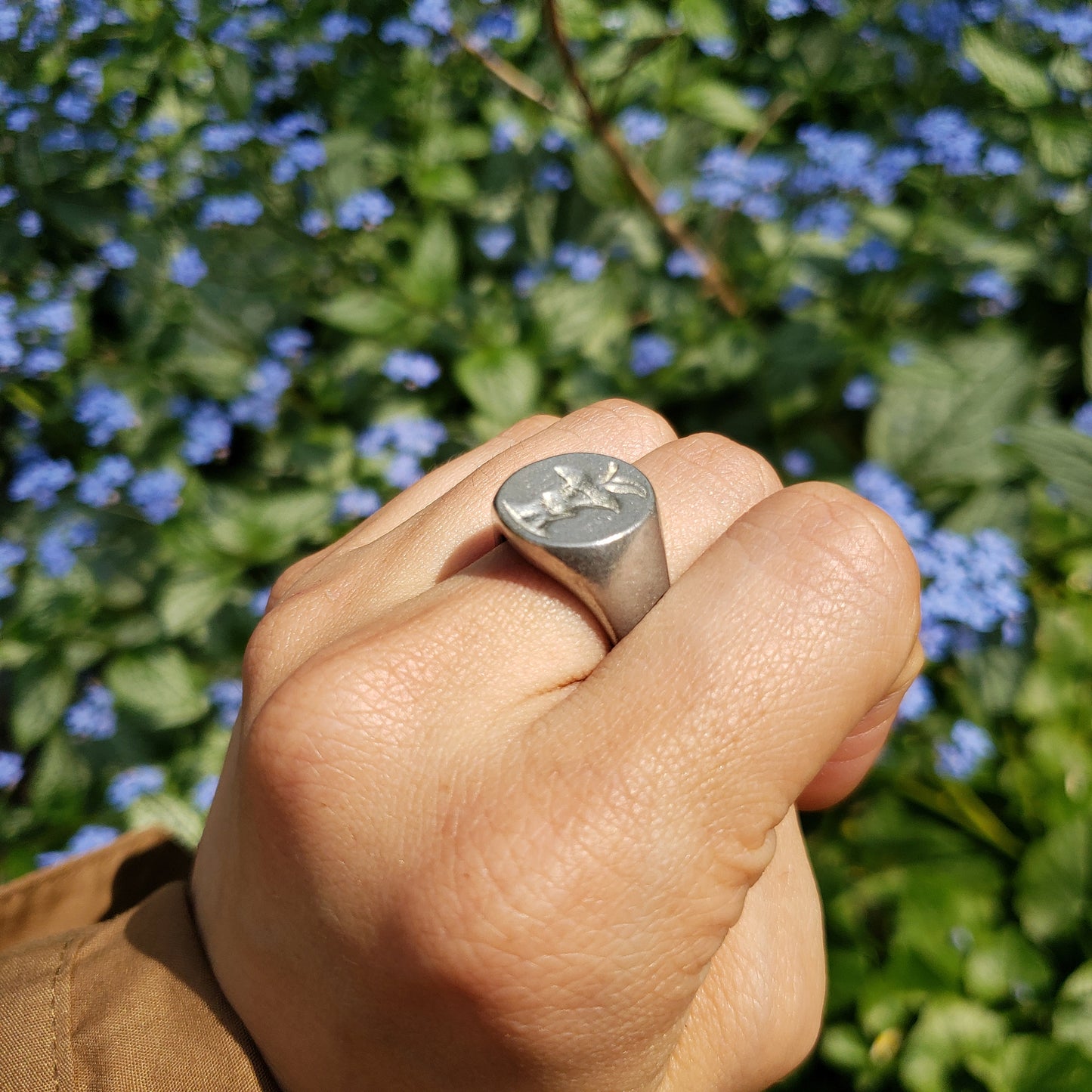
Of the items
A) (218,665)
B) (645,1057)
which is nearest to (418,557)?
(645,1057)

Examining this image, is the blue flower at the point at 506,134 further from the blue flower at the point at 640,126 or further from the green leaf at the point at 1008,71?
the green leaf at the point at 1008,71

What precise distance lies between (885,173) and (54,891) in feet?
7.63

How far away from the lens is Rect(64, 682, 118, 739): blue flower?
207 centimetres

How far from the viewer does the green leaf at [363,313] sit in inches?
88.1

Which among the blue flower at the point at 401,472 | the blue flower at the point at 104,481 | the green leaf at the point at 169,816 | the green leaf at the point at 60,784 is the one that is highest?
the blue flower at the point at 104,481

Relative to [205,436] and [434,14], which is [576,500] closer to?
[205,436]

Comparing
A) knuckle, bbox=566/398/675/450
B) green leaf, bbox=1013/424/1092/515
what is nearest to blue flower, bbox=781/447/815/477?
green leaf, bbox=1013/424/1092/515

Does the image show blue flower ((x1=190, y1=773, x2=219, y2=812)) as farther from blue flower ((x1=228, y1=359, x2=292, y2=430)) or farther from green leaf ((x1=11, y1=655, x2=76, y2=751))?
blue flower ((x1=228, y1=359, x2=292, y2=430))

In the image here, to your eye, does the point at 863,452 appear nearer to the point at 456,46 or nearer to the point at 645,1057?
the point at 456,46

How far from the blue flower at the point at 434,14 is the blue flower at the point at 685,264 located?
85 cm

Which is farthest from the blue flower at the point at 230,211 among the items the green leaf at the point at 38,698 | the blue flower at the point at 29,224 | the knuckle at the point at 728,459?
the knuckle at the point at 728,459

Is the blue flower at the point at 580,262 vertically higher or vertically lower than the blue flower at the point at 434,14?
lower

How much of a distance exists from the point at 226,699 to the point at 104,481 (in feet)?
1.97

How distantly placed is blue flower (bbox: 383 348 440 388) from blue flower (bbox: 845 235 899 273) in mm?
1074
